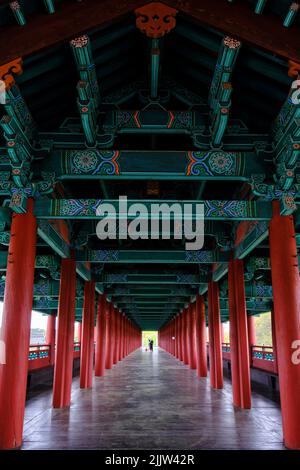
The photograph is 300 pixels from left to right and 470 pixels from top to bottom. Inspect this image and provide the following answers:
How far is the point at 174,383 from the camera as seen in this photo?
1733cm

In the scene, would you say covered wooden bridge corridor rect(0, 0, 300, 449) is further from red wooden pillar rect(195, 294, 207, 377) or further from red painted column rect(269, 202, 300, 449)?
red wooden pillar rect(195, 294, 207, 377)

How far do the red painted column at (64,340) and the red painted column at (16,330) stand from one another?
4.04 meters

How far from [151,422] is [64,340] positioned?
375 centimetres

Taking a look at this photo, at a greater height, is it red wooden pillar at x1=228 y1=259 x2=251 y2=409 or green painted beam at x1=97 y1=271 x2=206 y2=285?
green painted beam at x1=97 y1=271 x2=206 y2=285

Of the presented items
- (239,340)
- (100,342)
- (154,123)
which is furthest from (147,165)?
(100,342)

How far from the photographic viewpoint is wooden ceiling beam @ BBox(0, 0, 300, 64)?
5.87m

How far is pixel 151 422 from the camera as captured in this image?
9.07 m

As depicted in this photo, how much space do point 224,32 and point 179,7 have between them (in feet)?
2.56

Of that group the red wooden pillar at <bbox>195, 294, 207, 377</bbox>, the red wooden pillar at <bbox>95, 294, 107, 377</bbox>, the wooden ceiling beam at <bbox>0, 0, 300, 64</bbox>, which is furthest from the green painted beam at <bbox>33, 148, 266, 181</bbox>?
the red wooden pillar at <bbox>95, 294, 107, 377</bbox>

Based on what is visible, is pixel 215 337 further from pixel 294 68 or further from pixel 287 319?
pixel 294 68

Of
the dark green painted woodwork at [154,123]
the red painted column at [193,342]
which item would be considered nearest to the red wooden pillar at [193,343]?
the red painted column at [193,342]

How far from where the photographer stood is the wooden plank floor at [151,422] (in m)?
7.25

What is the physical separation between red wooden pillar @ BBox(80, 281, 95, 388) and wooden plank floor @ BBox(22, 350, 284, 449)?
108cm

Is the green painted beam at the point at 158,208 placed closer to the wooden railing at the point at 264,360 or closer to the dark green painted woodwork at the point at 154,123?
the dark green painted woodwork at the point at 154,123
